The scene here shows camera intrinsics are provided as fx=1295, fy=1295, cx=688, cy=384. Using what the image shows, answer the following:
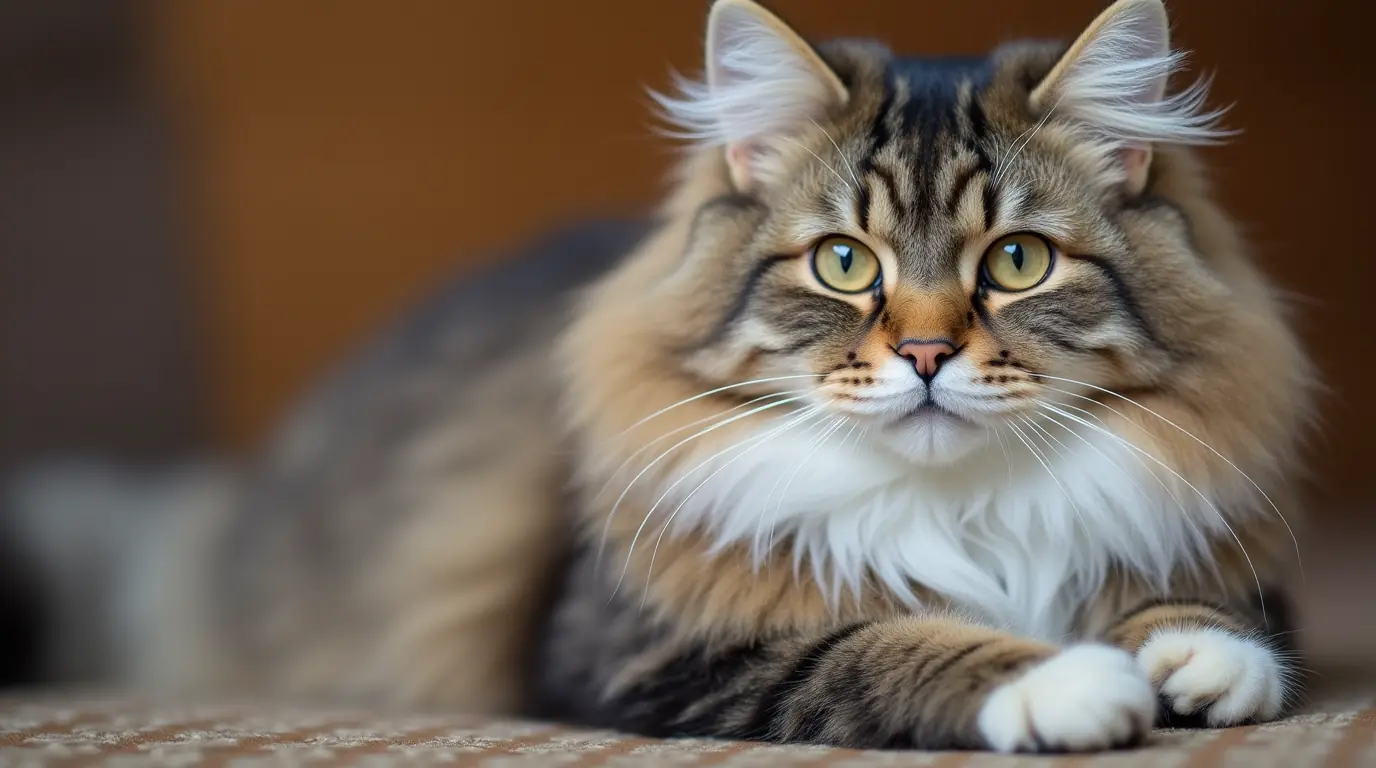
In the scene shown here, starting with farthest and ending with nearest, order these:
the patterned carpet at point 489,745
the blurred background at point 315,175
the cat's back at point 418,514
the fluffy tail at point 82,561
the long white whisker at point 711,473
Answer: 1. the blurred background at point 315,175
2. the fluffy tail at point 82,561
3. the cat's back at point 418,514
4. the long white whisker at point 711,473
5. the patterned carpet at point 489,745

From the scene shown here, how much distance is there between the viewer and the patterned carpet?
1.07 metres

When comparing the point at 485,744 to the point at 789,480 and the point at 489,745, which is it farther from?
the point at 789,480

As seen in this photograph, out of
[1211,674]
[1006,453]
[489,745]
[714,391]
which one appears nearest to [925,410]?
[1006,453]

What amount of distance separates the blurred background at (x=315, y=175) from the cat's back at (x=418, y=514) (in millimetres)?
940

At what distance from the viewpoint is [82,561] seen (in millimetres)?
2395

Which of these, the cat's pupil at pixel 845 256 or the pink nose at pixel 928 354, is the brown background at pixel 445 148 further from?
the pink nose at pixel 928 354

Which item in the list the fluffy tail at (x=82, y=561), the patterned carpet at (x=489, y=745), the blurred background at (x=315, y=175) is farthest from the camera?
the blurred background at (x=315, y=175)

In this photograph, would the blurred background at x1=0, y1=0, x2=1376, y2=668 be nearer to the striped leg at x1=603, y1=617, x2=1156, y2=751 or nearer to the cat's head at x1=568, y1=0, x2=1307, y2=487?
the cat's head at x1=568, y1=0, x2=1307, y2=487

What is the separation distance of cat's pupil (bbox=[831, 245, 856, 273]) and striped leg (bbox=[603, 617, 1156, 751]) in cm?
37

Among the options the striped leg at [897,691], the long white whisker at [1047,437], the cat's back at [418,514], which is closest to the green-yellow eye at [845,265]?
the long white whisker at [1047,437]

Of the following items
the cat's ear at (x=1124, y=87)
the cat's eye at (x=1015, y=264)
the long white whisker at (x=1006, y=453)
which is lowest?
the long white whisker at (x=1006, y=453)

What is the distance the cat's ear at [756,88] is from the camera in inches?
55.4

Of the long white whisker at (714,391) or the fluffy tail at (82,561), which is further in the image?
the fluffy tail at (82,561)

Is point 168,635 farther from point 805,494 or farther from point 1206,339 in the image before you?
point 1206,339
